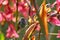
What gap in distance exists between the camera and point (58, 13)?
2.80ft

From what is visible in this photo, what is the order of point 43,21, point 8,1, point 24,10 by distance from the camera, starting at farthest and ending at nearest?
point 24,10, point 8,1, point 43,21

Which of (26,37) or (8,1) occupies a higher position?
(8,1)

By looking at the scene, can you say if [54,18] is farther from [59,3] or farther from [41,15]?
[41,15]

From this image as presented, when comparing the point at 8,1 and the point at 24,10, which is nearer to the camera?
the point at 8,1

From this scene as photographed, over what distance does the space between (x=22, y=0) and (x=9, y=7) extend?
0.33ft

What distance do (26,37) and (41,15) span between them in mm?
90

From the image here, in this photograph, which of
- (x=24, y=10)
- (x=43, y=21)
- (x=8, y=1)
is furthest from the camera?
(x=24, y=10)

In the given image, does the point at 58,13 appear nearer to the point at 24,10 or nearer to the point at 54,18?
the point at 54,18

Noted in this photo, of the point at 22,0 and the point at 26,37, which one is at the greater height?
the point at 22,0

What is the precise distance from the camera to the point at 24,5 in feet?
3.19

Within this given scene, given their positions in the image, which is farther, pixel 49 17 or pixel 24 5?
pixel 24 5

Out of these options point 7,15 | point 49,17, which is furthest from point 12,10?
point 49,17

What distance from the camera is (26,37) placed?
2.36 ft

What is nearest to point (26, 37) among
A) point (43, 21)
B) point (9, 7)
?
point (43, 21)
